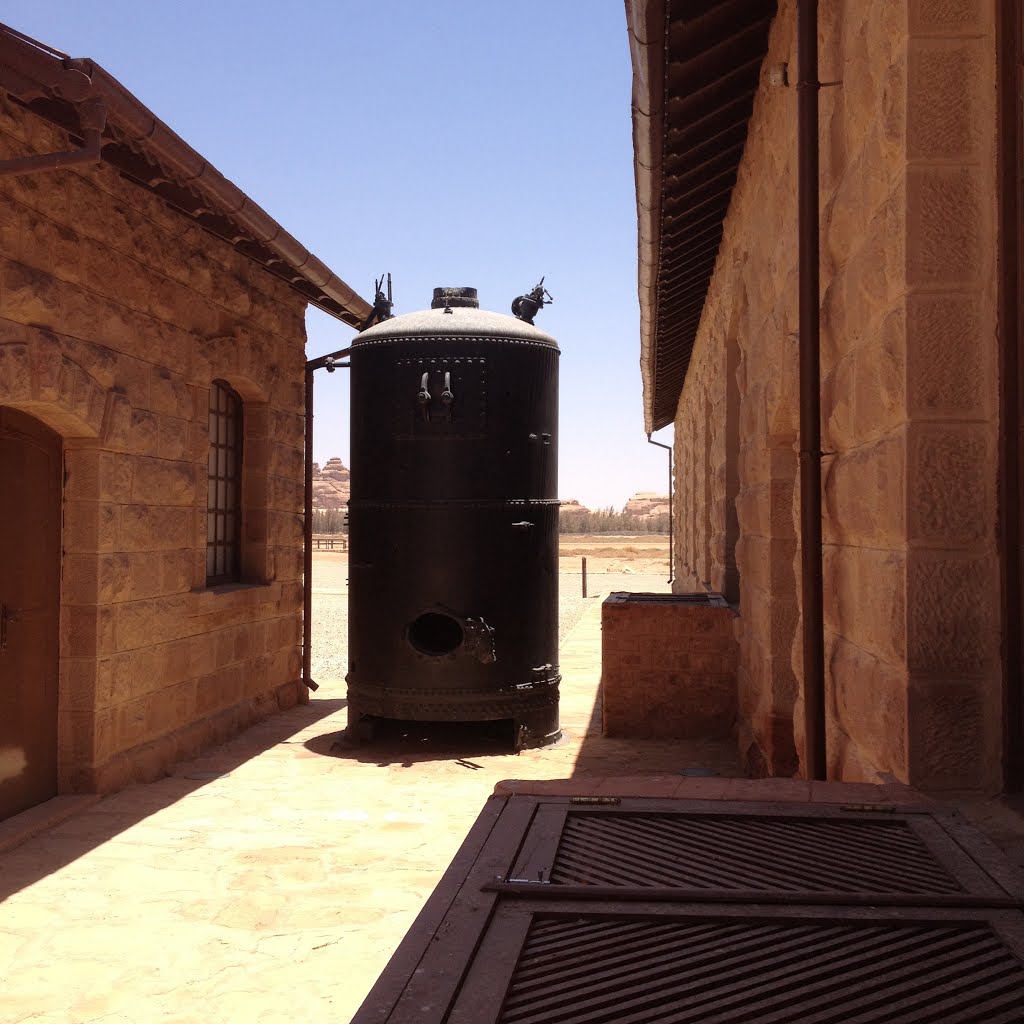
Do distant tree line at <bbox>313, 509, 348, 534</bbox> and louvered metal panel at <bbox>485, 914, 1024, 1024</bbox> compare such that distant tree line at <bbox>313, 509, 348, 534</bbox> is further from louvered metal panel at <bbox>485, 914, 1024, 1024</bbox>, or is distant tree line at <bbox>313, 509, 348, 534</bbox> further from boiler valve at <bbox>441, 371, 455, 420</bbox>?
louvered metal panel at <bbox>485, 914, 1024, 1024</bbox>

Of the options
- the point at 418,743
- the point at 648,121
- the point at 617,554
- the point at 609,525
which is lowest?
the point at 418,743

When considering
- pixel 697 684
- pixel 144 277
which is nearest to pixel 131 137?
pixel 144 277

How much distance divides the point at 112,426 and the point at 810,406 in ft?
14.7

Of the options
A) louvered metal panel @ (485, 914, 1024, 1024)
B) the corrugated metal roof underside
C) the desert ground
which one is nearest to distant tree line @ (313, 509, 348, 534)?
the desert ground

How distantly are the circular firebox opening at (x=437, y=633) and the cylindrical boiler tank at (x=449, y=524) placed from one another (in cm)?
33

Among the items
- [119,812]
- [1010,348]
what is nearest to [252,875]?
[119,812]

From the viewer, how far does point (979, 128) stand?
8.29ft

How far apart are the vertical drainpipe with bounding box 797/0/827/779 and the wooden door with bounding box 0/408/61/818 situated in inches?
172

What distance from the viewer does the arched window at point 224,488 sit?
343 inches

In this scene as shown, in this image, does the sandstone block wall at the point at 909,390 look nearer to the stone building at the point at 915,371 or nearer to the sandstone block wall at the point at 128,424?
the stone building at the point at 915,371

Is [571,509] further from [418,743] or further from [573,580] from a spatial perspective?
[418,743]

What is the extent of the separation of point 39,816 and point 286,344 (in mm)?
5042

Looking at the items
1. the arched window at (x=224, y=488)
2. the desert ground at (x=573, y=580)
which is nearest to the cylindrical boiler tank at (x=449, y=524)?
the arched window at (x=224, y=488)

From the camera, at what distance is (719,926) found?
190cm
